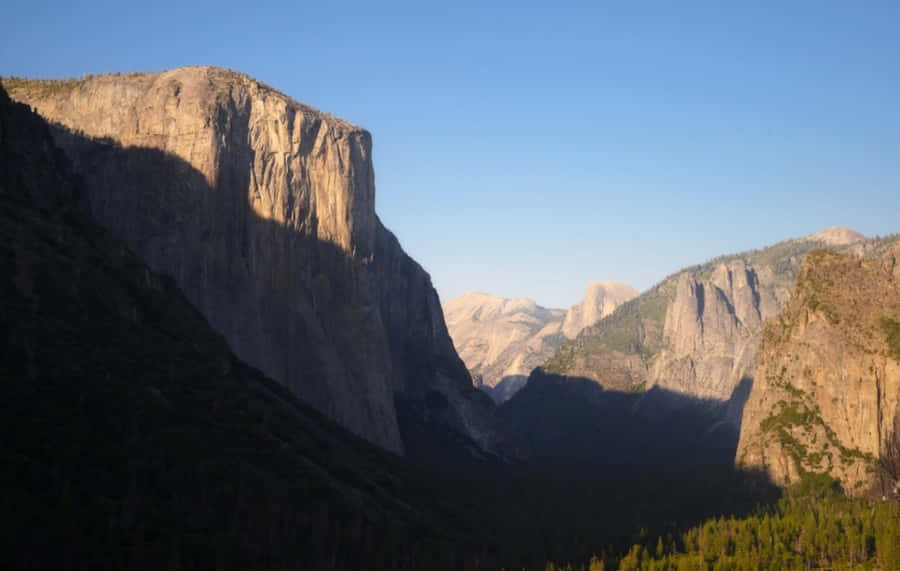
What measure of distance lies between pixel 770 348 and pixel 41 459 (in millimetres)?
130747

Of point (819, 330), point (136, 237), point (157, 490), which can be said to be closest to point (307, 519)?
point (157, 490)

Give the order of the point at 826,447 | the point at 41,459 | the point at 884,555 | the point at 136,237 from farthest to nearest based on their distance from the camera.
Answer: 1. the point at 826,447
2. the point at 136,237
3. the point at 884,555
4. the point at 41,459

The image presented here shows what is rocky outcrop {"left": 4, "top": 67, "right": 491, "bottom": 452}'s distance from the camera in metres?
130

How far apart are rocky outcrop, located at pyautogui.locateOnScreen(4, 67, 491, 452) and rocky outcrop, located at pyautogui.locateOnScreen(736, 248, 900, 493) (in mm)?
61659

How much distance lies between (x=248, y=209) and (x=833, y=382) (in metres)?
89.3

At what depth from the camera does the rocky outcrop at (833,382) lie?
454 feet

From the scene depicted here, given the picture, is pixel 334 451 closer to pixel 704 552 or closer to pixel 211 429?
pixel 211 429

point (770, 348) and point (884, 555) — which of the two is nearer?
point (884, 555)

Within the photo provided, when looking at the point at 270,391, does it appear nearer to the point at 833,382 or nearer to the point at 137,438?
the point at 137,438

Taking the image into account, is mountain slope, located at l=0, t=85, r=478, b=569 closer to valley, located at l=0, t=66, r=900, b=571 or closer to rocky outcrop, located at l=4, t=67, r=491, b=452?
valley, located at l=0, t=66, r=900, b=571

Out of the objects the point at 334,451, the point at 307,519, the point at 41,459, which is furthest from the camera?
the point at 334,451

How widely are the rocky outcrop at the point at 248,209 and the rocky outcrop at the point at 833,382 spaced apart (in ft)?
202

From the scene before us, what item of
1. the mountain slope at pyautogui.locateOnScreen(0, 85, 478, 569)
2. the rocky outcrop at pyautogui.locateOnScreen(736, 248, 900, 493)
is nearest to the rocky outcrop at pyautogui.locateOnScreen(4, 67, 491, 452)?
the mountain slope at pyautogui.locateOnScreen(0, 85, 478, 569)

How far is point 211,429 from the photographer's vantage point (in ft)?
293
